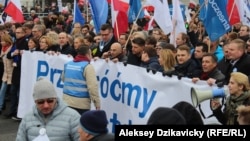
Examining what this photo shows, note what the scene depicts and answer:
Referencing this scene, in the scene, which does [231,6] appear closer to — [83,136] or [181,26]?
[181,26]

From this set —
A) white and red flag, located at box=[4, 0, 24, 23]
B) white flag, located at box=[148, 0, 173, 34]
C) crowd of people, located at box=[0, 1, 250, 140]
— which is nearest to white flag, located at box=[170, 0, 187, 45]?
white flag, located at box=[148, 0, 173, 34]

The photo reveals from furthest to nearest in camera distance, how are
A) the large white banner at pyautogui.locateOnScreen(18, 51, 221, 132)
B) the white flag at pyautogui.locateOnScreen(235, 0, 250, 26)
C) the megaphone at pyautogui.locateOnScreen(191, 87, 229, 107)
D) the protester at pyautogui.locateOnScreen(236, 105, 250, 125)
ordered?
the white flag at pyautogui.locateOnScreen(235, 0, 250, 26) < the large white banner at pyautogui.locateOnScreen(18, 51, 221, 132) < the megaphone at pyautogui.locateOnScreen(191, 87, 229, 107) < the protester at pyautogui.locateOnScreen(236, 105, 250, 125)

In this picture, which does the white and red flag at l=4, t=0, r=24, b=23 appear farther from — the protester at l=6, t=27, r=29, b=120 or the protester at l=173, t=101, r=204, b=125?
the protester at l=173, t=101, r=204, b=125

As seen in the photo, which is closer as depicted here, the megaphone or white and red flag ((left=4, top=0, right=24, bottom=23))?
the megaphone

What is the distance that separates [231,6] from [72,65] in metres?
4.85

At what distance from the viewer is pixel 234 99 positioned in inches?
190

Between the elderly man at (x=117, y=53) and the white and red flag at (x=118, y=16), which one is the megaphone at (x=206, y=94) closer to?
the elderly man at (x=117, y=53)

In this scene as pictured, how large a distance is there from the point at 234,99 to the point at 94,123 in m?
1.84

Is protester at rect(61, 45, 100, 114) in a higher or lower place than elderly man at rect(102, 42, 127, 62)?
lower

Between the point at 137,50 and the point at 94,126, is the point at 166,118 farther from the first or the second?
the point at 137,50

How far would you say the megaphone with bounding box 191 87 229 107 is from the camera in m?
4.74

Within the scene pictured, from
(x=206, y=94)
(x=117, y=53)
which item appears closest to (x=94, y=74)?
(x=117, y=53)

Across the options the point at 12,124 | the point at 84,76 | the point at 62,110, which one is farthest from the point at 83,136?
the point at 12,124

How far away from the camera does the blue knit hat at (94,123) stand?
11.4 feet
